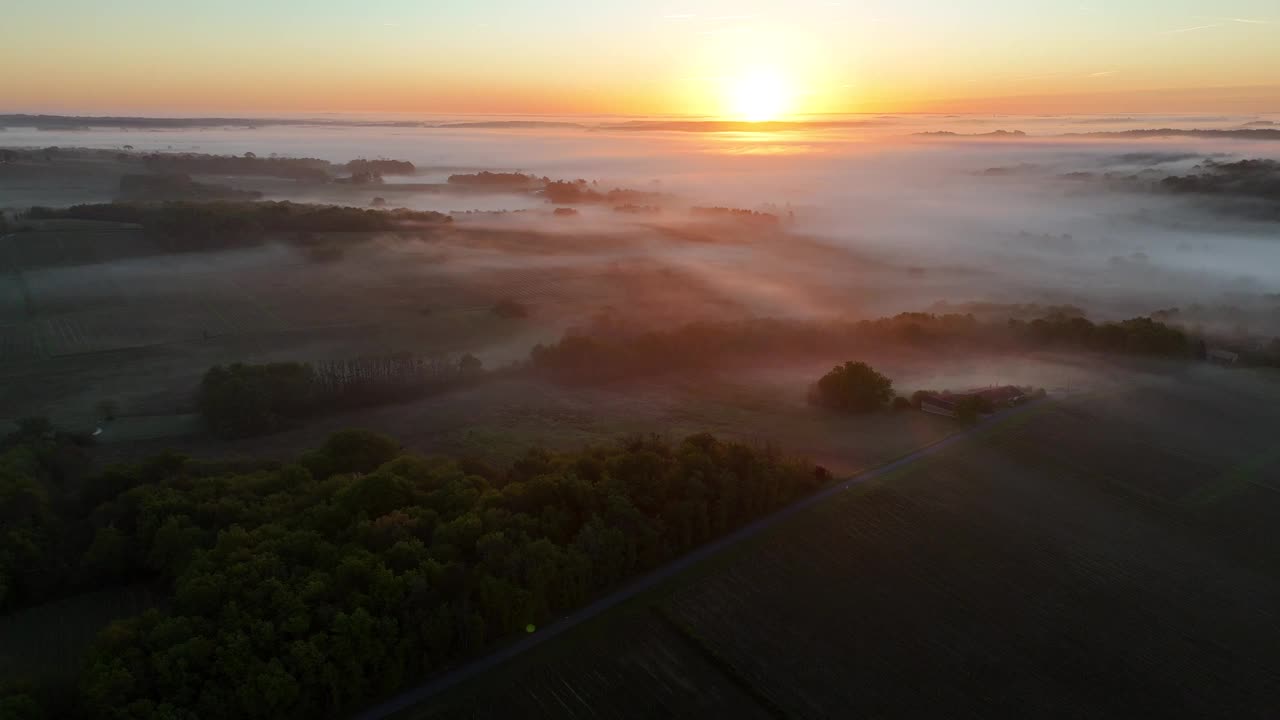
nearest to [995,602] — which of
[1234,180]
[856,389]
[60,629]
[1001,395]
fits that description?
[856,389]

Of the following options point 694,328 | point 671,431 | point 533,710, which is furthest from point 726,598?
point 694,328

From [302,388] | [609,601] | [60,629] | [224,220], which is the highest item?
[224,220]

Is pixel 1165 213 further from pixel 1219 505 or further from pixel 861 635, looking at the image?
pixel 861 635

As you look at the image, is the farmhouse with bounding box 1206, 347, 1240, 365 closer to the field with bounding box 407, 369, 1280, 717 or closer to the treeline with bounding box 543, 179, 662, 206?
the field with bounding box 407, 369, 1280, 717

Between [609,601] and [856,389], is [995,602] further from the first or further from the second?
[856,389]

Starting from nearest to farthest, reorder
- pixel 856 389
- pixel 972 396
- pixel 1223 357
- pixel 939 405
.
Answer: pixel 972 396
pixel 939 405
pixel 856 389
pixel 1223 357
